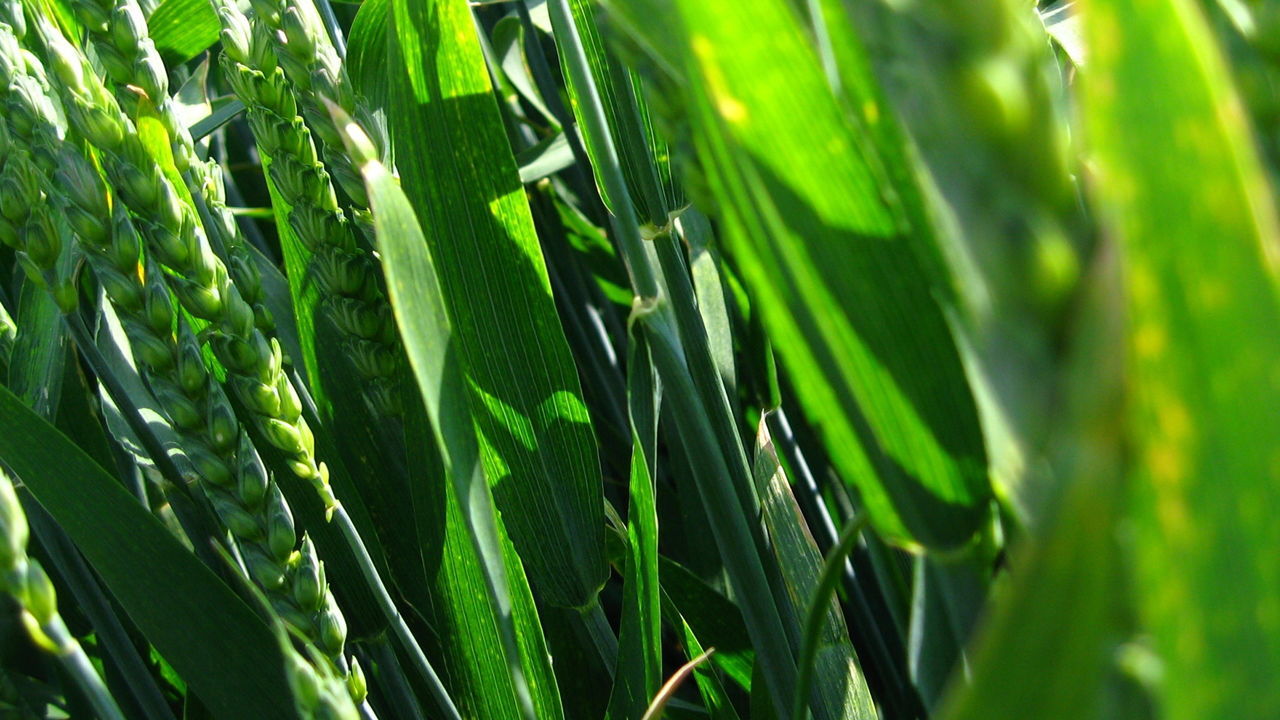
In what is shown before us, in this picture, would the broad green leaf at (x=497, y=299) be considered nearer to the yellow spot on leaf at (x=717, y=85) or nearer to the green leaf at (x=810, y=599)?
the green leaf at (x=810, y=599)

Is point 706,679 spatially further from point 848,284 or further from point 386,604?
point 848,284

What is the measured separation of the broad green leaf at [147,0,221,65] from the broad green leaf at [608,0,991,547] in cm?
63

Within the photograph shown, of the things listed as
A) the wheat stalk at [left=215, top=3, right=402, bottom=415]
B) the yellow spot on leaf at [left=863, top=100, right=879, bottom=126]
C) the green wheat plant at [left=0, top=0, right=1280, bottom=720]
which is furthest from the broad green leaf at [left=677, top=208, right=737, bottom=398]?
the yellow spot on leaf at [left=863, top=100, right=879, bottom=126]

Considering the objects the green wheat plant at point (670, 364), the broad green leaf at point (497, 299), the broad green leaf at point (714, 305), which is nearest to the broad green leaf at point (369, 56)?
the green wheat plant at point (670, 364)

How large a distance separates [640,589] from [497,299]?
0.18 m

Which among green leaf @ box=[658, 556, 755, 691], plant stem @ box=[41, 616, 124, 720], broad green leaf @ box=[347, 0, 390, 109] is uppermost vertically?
broad green leaf @ box=[347, 0, 390, 109]

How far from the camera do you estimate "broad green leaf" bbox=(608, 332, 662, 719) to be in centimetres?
51

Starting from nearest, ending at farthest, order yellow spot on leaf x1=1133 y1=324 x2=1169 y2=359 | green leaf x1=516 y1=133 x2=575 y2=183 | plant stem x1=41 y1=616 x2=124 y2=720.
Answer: yellow spot on leaf x1=1133 y1=324 x2=1169 y2=359 < plant stem x1=41 y1=616 x2=124 y2=720 < green leaf x1=516 y1=133 x2=575 y2=183

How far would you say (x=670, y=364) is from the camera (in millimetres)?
452

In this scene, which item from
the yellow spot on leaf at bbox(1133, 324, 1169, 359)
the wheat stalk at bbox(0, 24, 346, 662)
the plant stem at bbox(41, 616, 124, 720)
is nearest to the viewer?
the yellow spot on leaf at bbox(1133, 324, 1169, 359)

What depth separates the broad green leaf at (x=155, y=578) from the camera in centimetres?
49

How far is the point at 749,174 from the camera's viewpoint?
0.27 metres

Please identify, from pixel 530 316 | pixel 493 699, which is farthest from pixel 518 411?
pixel 493 699

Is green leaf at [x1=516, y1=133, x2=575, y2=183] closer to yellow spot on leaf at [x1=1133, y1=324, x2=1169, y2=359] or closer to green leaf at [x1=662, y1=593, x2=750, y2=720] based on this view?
green leaf at [x1=662, y1=593, x2=750, y2=720]
